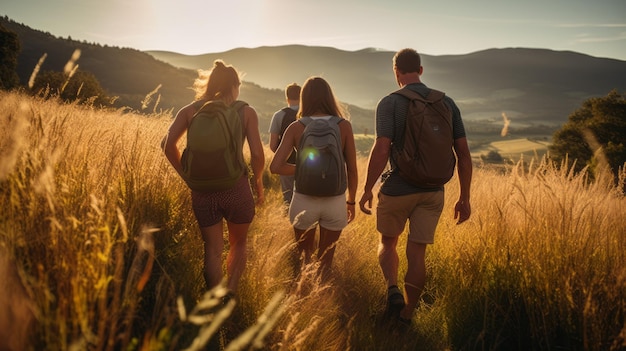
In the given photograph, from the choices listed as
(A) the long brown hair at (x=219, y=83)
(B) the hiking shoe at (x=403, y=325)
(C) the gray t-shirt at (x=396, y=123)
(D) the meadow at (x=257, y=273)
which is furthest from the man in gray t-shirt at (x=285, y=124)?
(B) the hiking shoe at (x=403, y=325)

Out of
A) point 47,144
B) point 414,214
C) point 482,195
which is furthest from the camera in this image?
point 482,195

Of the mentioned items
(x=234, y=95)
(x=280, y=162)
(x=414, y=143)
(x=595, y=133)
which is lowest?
(x=595, y=133)

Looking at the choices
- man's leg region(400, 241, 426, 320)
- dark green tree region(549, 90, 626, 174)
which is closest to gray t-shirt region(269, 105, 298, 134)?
man's leg region(400, 241, 426, 320)

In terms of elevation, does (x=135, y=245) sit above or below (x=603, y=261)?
above

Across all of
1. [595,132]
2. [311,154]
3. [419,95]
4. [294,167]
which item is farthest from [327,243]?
[595,132]

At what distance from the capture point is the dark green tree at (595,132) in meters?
21.6

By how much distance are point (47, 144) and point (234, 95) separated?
1343 millimetres

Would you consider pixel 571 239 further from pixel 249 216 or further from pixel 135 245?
pixel 135 245

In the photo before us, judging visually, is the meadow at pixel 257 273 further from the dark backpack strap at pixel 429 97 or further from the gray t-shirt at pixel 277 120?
the gray t-shirt at pixel 277 120

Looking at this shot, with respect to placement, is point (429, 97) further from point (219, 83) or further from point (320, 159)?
point (219, 83)

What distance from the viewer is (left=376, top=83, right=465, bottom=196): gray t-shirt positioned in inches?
122

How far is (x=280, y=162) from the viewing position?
11.2 ft

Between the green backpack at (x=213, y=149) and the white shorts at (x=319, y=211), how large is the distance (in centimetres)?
72

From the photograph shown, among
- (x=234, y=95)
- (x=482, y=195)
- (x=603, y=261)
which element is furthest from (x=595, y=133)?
(x=234, y=95)
